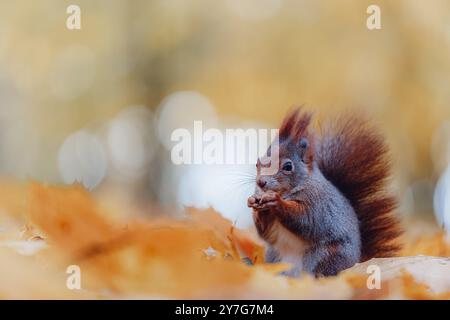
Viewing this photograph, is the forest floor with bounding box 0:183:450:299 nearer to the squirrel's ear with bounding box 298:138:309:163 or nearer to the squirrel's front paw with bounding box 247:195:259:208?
the squirrel's front paw with bounding box 247:195:259:208

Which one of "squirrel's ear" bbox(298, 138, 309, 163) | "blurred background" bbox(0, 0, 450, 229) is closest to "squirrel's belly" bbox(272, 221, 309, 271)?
"blurred background" bbox(0, 0, 450, 229)

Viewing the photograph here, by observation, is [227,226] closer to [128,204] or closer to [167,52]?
[128,204]

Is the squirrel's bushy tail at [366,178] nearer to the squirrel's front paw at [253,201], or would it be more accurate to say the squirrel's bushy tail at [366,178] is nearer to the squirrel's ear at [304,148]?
the squirrel's ear at [304,148]

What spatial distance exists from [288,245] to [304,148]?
→ 341 mm

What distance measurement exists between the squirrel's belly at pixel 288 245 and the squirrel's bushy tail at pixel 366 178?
0.24 metres

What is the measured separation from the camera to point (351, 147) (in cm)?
198

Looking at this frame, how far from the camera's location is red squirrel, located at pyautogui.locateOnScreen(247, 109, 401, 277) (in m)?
1.88

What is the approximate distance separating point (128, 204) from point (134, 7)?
696 mm

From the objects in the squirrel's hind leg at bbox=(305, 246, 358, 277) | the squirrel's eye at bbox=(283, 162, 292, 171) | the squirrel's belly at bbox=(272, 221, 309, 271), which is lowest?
the squirrel's hind leg at bbox=(305, 246, 358, 277)

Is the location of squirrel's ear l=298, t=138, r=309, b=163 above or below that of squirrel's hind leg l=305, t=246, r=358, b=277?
above

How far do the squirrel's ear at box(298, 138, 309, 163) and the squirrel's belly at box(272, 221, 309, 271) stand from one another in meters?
0.24

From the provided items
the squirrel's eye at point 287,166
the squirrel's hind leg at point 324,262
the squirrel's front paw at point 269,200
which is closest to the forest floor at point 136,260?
the squirrel's hind leg at point 324,262

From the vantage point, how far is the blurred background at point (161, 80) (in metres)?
1.94

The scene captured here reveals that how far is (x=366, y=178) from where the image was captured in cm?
198
